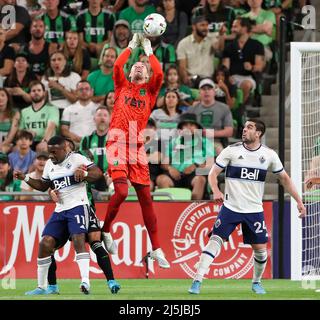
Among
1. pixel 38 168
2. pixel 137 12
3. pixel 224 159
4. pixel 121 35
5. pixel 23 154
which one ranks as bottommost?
pixel 38 168

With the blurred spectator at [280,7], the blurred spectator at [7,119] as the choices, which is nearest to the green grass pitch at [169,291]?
the blurred spectator at [7,119]

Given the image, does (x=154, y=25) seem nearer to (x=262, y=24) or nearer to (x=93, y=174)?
(x=93, y=174)

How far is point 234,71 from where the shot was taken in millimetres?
21891

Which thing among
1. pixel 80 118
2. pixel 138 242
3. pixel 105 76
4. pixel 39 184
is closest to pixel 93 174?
pixel 39 184

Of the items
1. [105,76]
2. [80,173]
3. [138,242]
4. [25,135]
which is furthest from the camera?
[105,76]

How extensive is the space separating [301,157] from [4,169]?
5.50 metres

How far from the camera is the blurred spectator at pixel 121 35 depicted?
22.1m

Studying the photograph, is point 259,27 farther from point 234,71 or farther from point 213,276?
point 213,276

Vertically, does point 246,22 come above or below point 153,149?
above

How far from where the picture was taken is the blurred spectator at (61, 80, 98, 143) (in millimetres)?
21281

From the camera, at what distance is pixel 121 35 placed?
2216cm

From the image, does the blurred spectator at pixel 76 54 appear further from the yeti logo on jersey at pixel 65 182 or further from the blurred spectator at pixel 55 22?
the yeti logo on jersey at pixel 65 182

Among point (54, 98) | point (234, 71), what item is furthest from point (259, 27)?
point (54, 98)

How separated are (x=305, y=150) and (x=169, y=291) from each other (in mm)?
3299
